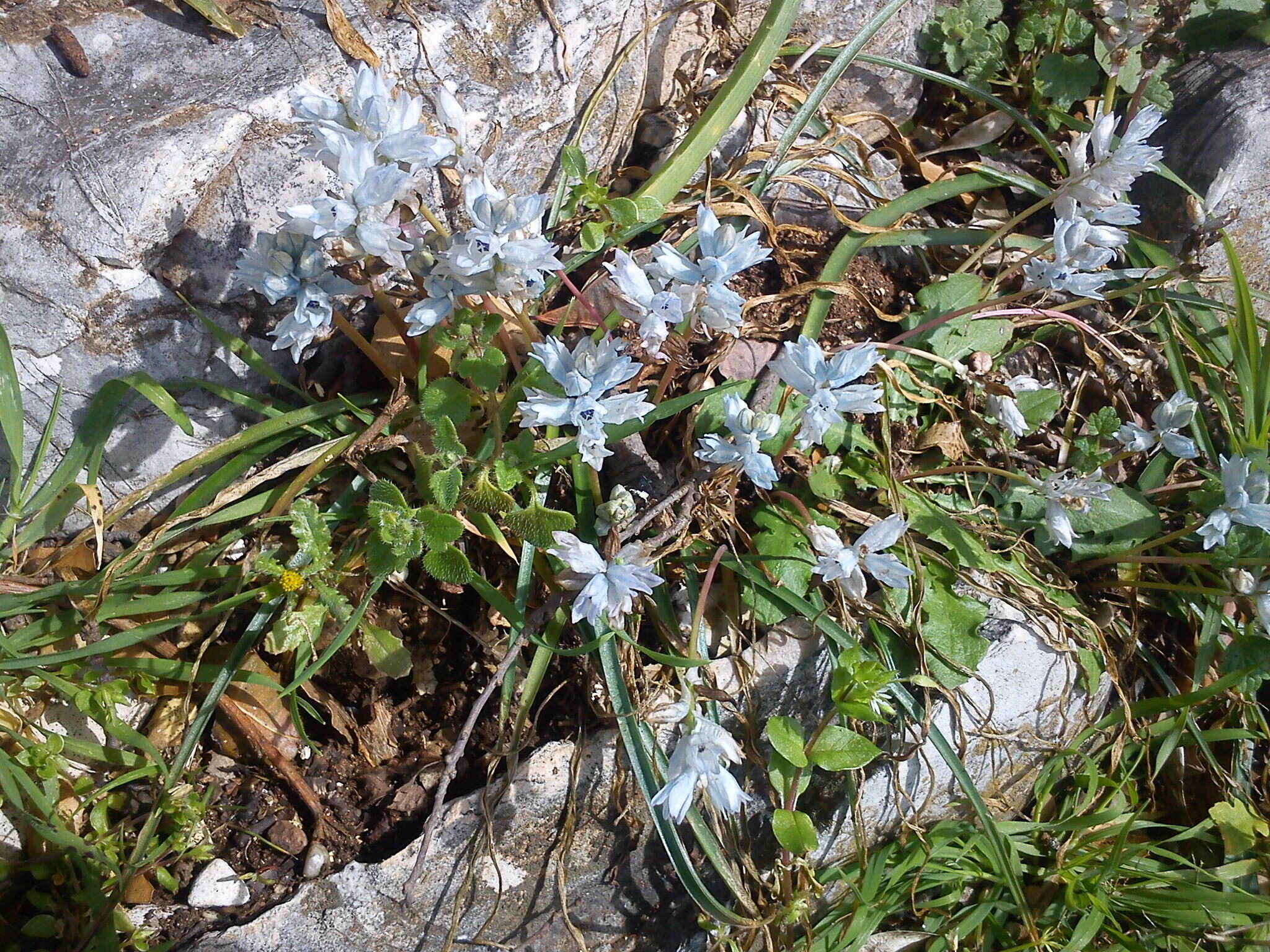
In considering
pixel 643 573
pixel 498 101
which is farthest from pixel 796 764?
pixel 498 101

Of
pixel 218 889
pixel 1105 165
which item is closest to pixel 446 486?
pixel 218 889

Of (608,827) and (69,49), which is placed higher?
(69,49)

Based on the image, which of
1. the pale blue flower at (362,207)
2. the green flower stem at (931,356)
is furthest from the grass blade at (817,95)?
the pale blue flower at (362,207)

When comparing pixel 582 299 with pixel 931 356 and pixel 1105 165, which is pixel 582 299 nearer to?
pixel 931 356

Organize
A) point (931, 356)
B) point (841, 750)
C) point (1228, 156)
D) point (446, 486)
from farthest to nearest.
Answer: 1. point (1228, 156)
2. point (931, 356)
3. point (841, 750)
4. point (446, 486)

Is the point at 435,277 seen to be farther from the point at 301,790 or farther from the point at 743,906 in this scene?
the point at 743,906

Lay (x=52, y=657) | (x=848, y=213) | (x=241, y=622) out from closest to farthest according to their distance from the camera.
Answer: (x=52, y=657) → (x=241, y=622) → (x=848, y=213)

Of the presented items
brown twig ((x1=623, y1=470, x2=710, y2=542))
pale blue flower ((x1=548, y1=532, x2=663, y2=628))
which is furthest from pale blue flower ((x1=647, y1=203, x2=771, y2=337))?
pale blue flower ((x1=548, y1=532, x2=663, y2=628))
